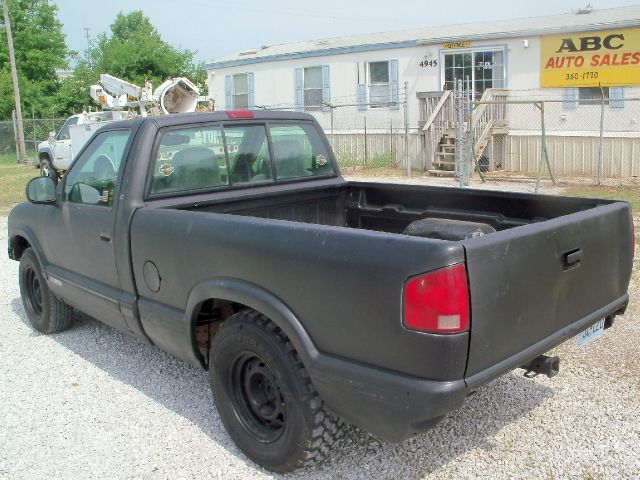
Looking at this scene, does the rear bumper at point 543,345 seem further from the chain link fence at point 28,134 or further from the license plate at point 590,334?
the chain link fence at point 28,134

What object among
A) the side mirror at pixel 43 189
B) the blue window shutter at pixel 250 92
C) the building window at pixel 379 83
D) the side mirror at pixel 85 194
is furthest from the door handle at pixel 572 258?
the blue window shutter at pixel 250 92

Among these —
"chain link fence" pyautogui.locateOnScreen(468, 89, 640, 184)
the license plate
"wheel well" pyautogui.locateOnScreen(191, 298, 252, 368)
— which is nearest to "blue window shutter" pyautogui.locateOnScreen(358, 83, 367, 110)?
"chain link fence" pyautogui.locateOnScreen(468, 89, 640, 184)

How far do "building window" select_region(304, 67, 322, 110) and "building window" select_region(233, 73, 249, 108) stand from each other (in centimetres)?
265

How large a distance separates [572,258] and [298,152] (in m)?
2.43

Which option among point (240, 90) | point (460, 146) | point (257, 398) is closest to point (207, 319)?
point (257, 398)

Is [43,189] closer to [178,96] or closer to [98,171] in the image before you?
[98,171]

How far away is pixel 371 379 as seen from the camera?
2.74 metres

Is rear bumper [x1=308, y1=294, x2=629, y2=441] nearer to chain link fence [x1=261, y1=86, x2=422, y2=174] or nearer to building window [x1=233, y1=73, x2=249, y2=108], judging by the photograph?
chain link fence [x1=261, y1=86, x2=422, y2=174]

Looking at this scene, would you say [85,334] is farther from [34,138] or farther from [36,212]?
[34,138]

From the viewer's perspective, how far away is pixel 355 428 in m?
3.68

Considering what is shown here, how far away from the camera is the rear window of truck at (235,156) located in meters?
4.30

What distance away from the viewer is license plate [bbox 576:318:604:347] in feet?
11.2

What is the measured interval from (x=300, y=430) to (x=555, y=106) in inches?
651

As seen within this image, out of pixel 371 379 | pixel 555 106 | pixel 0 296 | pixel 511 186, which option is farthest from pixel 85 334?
pixel 555 106
